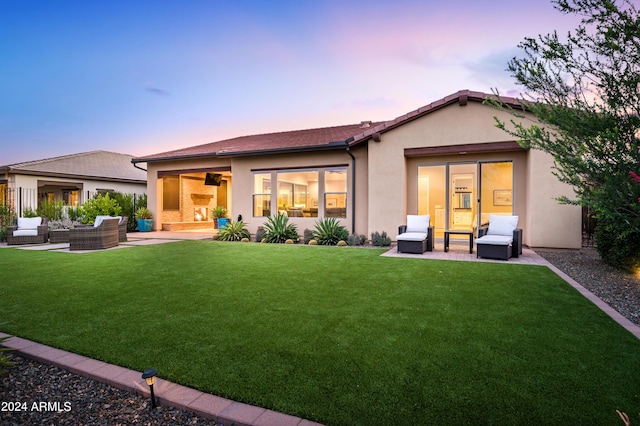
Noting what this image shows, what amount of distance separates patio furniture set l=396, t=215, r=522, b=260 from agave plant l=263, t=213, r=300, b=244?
157 inches

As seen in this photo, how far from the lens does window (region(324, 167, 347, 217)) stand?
11656 millimetres

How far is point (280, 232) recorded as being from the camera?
11.2m

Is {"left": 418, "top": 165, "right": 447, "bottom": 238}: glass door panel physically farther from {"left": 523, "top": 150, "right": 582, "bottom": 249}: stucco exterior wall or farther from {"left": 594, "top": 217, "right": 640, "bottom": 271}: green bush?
{"left": 594, "top": 217, "right": 640, "bottom": 271}: green bush

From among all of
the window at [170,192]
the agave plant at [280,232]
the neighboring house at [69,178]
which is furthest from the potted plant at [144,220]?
the agave plant at [280,232]

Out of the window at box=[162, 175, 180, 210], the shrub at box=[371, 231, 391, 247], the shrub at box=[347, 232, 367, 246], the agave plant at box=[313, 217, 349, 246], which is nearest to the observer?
the shrub at box=[371, 231, 391, 247]

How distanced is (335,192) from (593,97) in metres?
8.71

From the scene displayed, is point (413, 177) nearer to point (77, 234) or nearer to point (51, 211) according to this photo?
point (77, 234)

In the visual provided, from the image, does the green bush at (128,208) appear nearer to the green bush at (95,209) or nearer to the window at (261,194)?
the green bush at (95,209)

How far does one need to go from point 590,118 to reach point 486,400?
2.73 meters

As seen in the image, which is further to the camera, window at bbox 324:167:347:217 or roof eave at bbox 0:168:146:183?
roof eave at bbox 0:168:146:183

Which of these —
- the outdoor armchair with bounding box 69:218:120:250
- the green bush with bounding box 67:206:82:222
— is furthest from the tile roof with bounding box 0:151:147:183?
the outdoor armchair with bounding box 69:218:120:250

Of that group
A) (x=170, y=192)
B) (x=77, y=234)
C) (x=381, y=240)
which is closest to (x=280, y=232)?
(x=381, y=240)

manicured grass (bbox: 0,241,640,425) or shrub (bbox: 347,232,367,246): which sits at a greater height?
shrub (bbox: 347,232,367,246)

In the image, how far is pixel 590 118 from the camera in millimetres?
3062
